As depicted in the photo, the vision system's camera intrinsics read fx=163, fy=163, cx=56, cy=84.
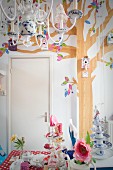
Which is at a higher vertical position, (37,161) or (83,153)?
(83,153)

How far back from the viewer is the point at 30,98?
285cm

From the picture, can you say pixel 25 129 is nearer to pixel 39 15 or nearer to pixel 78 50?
pixel 78 50

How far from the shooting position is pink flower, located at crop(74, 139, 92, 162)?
111 cm

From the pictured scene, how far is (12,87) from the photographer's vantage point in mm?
2861

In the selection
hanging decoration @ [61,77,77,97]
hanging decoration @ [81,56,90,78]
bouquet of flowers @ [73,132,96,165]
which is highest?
hanging decoration @ [81,56,90,78]

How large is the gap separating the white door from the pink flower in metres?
1.73

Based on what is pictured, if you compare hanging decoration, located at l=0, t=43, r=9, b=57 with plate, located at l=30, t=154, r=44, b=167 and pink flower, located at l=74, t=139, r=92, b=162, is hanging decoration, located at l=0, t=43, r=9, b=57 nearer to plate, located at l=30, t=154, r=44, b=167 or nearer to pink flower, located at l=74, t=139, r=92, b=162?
plate, located at l=30, t=154, r=44, b=167

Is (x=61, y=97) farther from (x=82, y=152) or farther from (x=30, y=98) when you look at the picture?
(x=82, y=152)

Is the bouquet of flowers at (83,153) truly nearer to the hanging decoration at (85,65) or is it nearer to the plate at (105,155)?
the plate at (105,155)

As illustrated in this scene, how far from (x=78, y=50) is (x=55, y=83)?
2.23 ft

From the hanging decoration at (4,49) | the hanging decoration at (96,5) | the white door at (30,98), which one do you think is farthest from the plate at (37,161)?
the hanging decoration at (96,5)

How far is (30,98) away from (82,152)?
1.85 m

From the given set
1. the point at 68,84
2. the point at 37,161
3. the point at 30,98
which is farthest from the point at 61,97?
the point at 37,161

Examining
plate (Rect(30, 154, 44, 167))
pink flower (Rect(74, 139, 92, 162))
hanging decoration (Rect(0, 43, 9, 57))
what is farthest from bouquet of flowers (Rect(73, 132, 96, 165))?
hanging decoration (Rect(0, 43, 9, 57))
